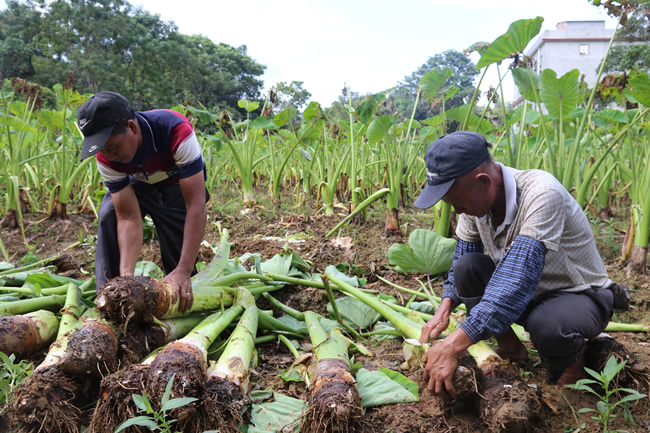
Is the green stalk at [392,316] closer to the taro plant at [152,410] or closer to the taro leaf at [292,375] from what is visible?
the taro leaf at [292,375]

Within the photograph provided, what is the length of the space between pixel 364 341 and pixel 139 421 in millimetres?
1246

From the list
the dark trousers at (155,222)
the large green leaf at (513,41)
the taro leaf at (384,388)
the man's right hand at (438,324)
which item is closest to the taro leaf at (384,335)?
the man's right hand at (438,324)

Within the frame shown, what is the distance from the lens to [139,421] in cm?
115

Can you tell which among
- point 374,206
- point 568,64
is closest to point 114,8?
point 374,206

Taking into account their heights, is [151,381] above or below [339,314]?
above

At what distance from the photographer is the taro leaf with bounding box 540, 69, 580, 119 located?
10.0 ft

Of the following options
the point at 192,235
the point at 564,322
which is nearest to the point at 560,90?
the point at 564,322


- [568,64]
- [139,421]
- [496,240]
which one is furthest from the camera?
[568,64]

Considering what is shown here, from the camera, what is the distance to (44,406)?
133 centimetres

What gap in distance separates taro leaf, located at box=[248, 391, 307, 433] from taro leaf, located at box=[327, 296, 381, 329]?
771 mm

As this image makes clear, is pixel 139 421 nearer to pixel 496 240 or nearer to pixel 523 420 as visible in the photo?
pixel 523 420

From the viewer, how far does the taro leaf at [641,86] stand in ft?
8.77

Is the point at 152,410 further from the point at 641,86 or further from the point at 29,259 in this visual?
the point at 641,86

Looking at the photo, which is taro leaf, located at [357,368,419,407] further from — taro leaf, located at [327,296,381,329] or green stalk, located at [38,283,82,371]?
green stalk, located at [38,283,82,371]
